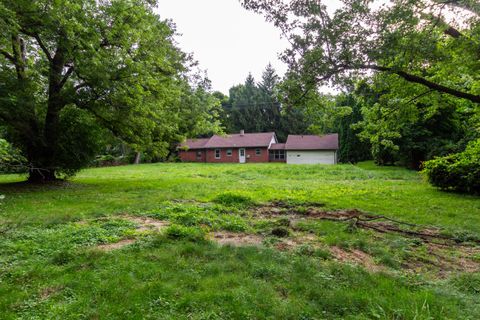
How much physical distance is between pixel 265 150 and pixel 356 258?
36.1m

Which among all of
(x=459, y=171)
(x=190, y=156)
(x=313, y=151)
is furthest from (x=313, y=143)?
(x=459, y=171)

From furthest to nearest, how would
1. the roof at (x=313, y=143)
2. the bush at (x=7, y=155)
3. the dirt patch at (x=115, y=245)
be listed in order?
the roof at (x=313, y=143) < the dirt patch at (x=115, y=245) < the bush at (x=7, y=155)

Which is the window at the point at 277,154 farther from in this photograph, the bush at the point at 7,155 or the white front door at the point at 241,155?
the bush at the point at 7,155

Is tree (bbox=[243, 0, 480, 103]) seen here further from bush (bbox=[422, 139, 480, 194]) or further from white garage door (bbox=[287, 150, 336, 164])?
white garage door (bbox=[287, 150, 336, 164])

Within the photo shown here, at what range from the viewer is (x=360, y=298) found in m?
3.53

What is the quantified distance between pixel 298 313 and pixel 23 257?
13.6 ft

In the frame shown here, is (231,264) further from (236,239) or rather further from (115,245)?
(115,245)

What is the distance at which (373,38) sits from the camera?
6527mm

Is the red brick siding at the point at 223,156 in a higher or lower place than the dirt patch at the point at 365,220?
higher

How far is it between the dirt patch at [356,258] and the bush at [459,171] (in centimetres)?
884

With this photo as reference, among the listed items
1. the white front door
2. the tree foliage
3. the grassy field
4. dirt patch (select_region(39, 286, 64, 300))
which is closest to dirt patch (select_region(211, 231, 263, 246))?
the grassy field

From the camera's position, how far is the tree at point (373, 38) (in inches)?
250

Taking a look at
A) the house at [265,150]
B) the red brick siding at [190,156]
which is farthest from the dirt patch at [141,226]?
the red brick siding at [190,156]

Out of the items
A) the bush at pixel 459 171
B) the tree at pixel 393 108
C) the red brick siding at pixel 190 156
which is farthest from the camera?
the red brick siding at pixel 190 156
